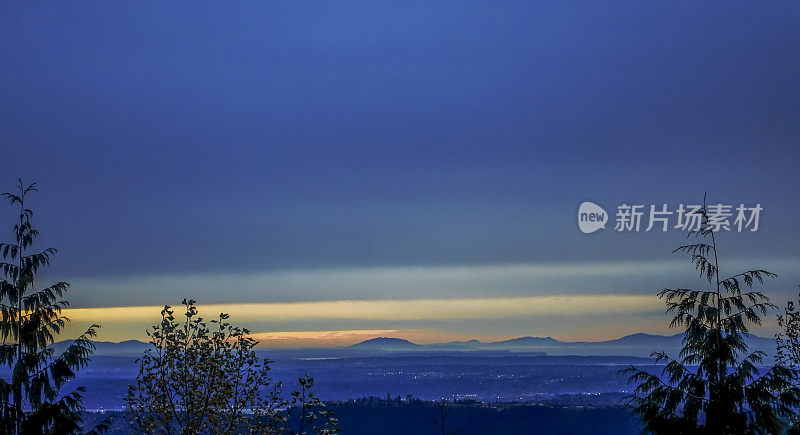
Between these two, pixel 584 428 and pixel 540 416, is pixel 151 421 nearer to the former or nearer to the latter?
pixel 584 428

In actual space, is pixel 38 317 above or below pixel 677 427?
above

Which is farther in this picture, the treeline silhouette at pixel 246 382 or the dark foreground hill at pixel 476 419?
the dark foreground hill at pixel 476 419

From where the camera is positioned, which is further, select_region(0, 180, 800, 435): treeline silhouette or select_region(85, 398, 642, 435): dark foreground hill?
select_region(85, 398, 642, 435): dark foreground hill

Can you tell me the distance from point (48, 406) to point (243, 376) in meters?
10.8

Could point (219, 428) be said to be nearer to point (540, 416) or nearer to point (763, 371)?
point (763, 371)

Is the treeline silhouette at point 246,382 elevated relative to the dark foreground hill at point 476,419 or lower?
elevated

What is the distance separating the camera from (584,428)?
16712cm

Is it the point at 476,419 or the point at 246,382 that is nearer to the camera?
the point at 246,382

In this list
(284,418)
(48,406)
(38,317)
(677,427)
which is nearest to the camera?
(284,418)

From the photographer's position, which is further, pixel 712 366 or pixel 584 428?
pixel 584 428

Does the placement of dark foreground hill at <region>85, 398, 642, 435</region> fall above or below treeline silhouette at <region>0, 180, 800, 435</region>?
below

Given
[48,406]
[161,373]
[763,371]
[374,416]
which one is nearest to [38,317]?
[48,406]

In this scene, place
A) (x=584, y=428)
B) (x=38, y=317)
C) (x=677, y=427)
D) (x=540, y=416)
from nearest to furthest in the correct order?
(x=677, y=427) → (x=38, y=317) → (x=584, y=428) → (x=540, y=416)

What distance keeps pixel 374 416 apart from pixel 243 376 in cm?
15081
